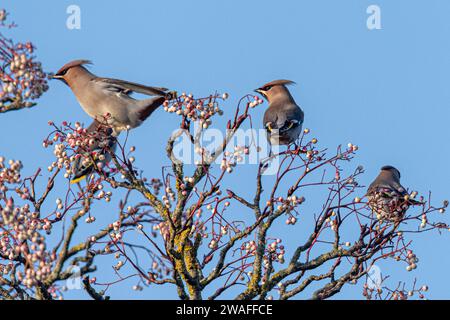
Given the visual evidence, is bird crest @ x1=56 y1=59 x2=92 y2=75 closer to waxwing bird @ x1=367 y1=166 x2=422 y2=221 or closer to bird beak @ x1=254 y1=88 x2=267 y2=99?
→ bird beak @ x1=254 y1=88 x2=267 y2=99

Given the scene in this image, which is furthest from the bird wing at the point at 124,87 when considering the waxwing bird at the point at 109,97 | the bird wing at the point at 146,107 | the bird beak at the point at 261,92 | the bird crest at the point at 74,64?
the bird beak at the point at 261,92

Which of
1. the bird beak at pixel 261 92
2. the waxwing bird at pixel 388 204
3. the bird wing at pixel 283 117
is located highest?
the bird beak at pixel 261 92

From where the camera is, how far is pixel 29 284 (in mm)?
4793

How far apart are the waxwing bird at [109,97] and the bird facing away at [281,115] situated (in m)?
1.41

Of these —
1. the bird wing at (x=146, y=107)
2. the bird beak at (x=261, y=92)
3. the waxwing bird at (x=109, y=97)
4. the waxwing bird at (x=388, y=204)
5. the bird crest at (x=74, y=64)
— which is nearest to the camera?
the waxwing bird at (x=388, y=204)

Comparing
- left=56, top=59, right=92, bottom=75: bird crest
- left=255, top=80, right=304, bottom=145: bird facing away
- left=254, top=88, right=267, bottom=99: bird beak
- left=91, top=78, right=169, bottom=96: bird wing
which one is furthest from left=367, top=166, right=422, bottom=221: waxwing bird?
left=56, top=59, right=92, bottom=75: bird crest

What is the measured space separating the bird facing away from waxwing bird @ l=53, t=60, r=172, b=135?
4.63 ft

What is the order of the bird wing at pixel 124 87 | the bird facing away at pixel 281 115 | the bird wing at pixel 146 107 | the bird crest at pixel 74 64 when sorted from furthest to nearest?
the bird facing away at pixel 281 115 → the bird crest at pixel 74 64 → the bird wing at pixel 146 107 → the bird wing at pixel 124 87

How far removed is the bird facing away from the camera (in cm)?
882

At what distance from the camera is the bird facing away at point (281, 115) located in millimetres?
8820

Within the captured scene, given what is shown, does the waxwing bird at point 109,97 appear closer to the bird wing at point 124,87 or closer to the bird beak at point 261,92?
the bird wing at point 124,87
